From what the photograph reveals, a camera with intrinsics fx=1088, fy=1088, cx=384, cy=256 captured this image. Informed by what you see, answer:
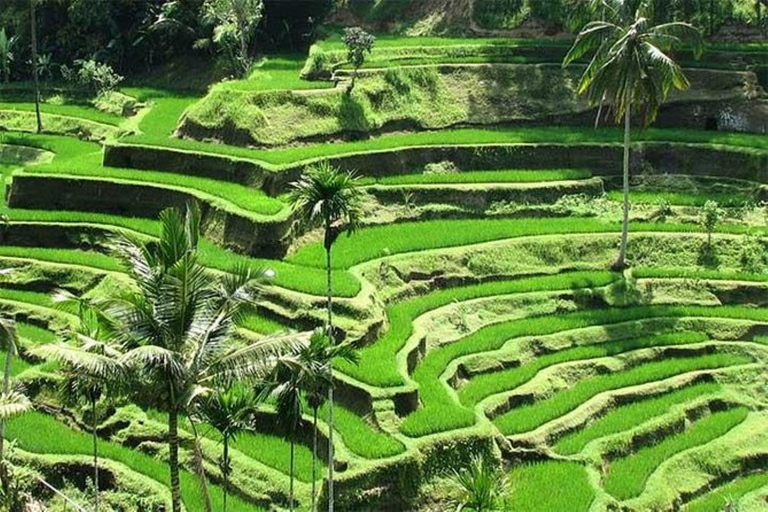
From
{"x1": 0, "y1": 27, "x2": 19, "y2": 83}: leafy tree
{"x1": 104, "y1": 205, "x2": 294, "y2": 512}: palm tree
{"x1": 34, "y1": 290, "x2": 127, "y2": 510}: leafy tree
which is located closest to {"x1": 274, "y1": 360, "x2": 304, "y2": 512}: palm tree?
{"x1": 104, "y1": 205, "x2": 294, "y2": 512}: palm tree

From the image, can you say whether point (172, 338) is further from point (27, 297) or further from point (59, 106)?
point (59, 106)

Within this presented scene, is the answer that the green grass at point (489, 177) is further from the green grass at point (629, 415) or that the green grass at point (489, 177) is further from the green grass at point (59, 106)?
the green grass at point (59, 106)

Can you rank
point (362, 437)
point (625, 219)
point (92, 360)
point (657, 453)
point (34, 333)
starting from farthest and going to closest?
1. point (625, 219)
2. point (34, 333)
3. point (657, 453)
4. point (362, 437)
5. point (92, 360)

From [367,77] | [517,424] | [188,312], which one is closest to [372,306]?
[517,424]

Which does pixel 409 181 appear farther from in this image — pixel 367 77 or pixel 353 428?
pixel 353 428

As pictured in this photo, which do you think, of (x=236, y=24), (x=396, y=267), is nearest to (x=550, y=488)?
(x=396, y=267)
